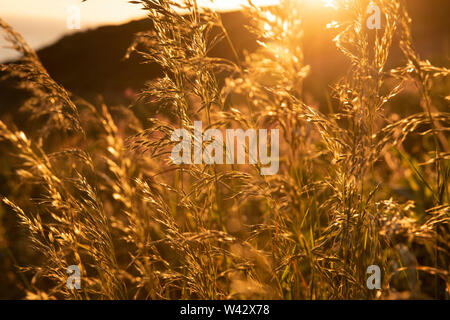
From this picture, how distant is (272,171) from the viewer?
5.20 ft

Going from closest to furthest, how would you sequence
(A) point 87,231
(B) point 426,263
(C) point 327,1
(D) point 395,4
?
(D) point 395,4
(C) point 327,1
(A) point 87,231
(B) point 426,263

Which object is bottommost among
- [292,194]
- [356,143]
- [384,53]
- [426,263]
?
[426,263]

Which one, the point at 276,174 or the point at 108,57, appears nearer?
the point at 276,174

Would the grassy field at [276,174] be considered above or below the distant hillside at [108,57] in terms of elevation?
below

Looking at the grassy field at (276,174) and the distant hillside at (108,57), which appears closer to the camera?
the grassy field at (276,174)

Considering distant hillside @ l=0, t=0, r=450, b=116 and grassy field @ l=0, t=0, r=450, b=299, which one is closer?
grassy field @ l=0, t=0, r=450, b=299

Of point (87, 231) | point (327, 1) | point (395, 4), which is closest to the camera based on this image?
point (395, 4)

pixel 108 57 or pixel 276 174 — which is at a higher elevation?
pixel 108 57

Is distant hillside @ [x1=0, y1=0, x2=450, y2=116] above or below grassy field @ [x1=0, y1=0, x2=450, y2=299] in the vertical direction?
above
